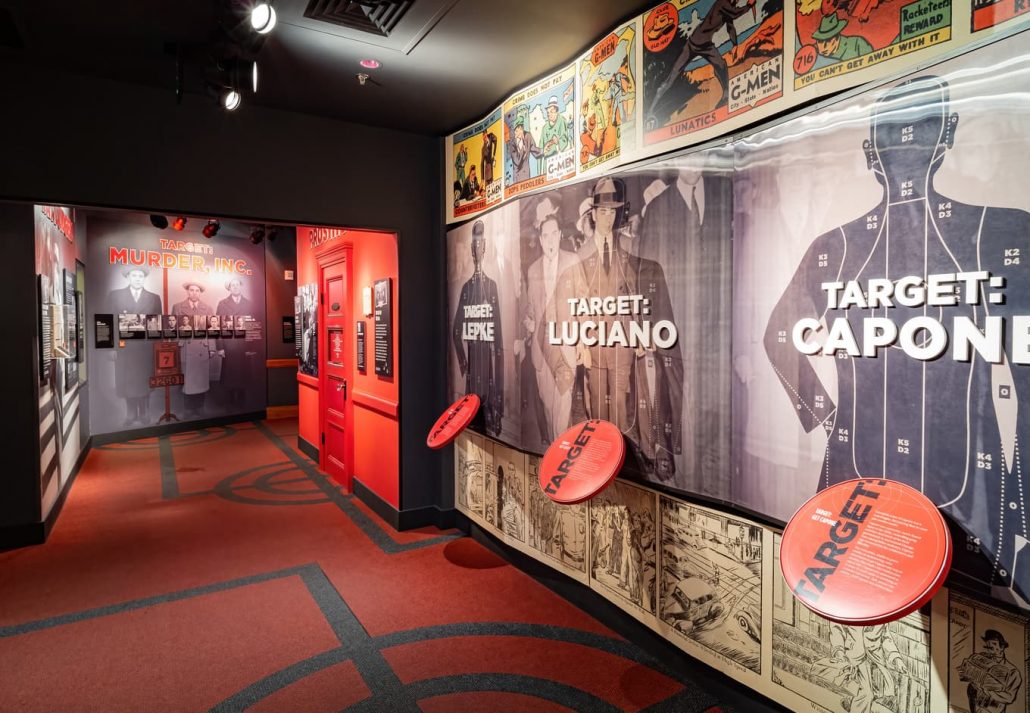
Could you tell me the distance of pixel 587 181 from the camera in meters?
3.13

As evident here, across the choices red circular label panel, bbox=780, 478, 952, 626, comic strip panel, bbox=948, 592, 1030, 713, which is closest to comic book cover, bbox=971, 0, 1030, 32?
red circular label panel, bbox=780, 478, 952, 626

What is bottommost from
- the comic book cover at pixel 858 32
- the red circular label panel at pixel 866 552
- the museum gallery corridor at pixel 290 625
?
the museum gallery corridor at pixel 290 625

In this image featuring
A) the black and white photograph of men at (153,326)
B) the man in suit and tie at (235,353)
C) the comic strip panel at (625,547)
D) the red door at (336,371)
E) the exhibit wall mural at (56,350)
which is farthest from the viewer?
the man in suit and tie at (235,353)

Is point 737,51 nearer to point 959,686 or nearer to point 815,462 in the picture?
point 815,462

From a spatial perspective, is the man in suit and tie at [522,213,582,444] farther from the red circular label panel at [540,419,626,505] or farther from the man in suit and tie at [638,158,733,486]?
the man in suit and tie at [638,158,733,486]

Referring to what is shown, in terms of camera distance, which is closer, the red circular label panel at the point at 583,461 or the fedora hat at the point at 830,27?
the fedora hat at the point at 830,27

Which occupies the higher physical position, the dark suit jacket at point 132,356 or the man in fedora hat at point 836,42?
the man in fedora hat at point 836,42

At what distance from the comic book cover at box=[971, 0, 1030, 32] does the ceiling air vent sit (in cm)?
225

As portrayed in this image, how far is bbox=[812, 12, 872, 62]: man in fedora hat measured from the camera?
6.68ft

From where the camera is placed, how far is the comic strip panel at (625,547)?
2.95 meters

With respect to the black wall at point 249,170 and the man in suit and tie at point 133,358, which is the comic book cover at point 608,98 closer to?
the black wall at point 249,170

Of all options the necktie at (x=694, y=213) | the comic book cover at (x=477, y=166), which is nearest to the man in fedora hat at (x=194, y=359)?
the comic book cover at (x=477, y=166)

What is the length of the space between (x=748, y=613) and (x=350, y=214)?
12.2 feet

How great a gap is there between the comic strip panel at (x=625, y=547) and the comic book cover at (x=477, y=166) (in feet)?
7.29
